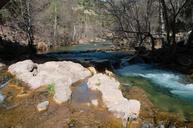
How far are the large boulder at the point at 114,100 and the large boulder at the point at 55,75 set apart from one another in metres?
1.19

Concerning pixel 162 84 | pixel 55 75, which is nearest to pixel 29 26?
pixel 55 75

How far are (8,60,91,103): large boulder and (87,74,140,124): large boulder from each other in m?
1.19

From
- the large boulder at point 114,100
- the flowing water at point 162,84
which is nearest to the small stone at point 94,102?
the large boulder at point 114,100

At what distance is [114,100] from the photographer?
36.0 ft

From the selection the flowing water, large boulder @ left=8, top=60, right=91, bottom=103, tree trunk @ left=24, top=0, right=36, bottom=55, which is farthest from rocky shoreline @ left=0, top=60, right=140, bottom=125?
tree trunk @ left=24, top=0, right=36, bottom=55

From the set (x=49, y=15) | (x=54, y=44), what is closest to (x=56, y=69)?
(x=54, y=44)

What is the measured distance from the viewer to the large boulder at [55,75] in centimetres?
1195

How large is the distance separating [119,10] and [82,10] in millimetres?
57184

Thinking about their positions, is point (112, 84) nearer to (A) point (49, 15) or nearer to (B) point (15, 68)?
(B) point (15, 68)

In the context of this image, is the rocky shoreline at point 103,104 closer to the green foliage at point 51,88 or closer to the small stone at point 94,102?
the small stone at point 94,102

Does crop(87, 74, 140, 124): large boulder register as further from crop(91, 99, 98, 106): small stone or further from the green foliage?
the green foliage

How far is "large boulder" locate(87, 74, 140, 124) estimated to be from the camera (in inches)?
383

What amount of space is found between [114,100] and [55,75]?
13.4 ft

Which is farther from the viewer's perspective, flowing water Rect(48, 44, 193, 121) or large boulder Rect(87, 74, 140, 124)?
flowing water Rect(48, 44, 193, 121)
